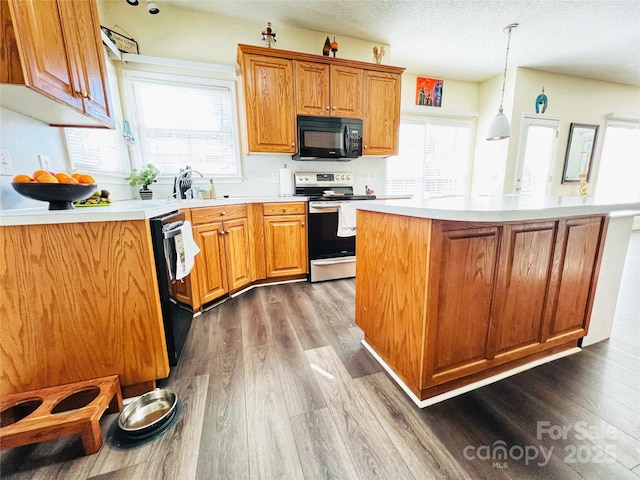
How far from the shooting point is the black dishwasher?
49.7 inches

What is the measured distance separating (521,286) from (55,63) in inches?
96.3

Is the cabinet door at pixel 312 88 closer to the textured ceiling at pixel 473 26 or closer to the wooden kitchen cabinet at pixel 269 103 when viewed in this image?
the wooden kitchen cabinet at pixel 269 103

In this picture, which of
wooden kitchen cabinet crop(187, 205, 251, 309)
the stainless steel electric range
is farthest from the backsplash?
wooden kitchen cabinet crop(187, 205, 251, 309)

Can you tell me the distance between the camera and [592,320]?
5.37ft

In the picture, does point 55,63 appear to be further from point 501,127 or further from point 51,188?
point 501,127

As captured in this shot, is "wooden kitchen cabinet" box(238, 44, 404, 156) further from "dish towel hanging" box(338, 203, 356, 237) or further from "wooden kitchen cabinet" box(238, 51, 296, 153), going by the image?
"dish towel hanging" box(338, 203, 356, 237)

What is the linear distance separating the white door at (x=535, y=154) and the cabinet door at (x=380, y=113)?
2336mm

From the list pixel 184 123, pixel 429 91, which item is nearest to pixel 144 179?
pixel 184 123

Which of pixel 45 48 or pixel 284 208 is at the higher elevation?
pixel 45 48

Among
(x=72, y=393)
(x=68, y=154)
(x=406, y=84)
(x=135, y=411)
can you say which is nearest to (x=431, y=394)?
(x=135, y=411)

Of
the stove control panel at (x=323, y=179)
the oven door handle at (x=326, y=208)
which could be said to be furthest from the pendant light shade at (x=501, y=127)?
the oven door handle at (x=326, y=208)

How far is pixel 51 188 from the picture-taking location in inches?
44.3

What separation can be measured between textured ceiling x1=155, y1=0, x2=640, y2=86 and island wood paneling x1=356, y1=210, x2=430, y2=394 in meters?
2.41

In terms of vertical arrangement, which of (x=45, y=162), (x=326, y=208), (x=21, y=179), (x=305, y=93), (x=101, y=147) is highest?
(x=305, y=93)
